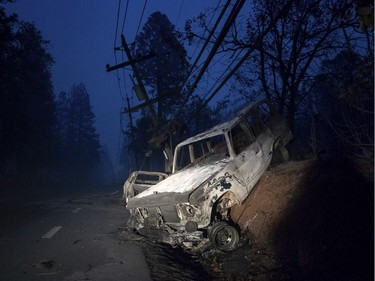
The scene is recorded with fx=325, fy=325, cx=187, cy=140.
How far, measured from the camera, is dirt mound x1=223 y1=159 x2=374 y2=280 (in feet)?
14.3

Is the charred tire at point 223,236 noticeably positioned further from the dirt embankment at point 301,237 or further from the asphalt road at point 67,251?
the asphalt road at point 67,251

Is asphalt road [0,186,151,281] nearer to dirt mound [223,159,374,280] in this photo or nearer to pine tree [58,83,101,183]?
dirt mound [223,159,374,280]

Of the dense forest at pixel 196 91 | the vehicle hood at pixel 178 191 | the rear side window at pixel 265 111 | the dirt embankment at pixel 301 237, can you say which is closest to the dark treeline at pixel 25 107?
the dense forest at pixel 196 91

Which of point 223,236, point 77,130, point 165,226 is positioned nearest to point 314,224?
point 223,236

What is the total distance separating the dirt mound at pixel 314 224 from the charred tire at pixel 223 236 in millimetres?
313

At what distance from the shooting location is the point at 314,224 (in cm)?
517

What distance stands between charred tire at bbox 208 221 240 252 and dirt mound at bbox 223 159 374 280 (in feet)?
1.03

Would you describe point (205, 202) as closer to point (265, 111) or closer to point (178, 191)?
point (178, 191)

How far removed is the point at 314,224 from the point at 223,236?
167cm

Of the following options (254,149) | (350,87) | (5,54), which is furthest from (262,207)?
(5,54)

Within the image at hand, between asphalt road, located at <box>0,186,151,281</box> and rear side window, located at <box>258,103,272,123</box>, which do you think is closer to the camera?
asphalt road, located at <box>0,186,151,281</box>

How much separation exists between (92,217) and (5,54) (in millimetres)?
21769

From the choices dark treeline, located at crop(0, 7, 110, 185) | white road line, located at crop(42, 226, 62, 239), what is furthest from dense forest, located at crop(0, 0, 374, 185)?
white road line, located at crop(42, 226, 62, 239)

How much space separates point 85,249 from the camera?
19.9 feet
